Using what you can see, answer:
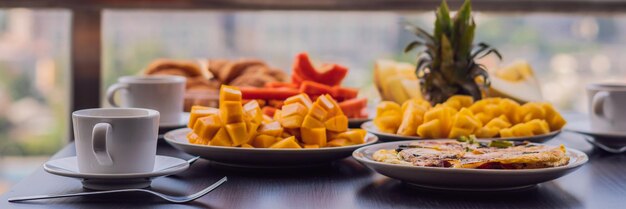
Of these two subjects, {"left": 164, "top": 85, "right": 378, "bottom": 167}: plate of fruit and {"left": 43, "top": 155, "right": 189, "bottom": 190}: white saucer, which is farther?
{"left": 164, "top": 85, "right": 378, "bottom": 167}: plate of fruit

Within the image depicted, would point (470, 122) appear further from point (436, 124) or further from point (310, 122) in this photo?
point (310, 122)

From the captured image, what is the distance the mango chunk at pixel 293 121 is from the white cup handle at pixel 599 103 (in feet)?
2.31

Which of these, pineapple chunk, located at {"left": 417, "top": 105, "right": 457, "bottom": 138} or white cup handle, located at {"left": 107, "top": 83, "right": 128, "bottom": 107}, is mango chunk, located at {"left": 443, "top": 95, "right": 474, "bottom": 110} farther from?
white cup handle, located at {"left": 107, "top": 83, "right": 128, "bottom": 107}

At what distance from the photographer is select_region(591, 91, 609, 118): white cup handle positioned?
6.17 feet

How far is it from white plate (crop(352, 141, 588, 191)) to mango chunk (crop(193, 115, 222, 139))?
0.30 m

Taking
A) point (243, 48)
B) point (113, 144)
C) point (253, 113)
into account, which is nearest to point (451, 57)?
point (253, 113)

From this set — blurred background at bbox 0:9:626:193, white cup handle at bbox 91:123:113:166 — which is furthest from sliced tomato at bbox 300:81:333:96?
blurred background at bbox 0:9:626:193

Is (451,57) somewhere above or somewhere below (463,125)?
above

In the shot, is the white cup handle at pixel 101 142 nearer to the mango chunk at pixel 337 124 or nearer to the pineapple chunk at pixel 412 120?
the mango chunk at pixel 337 124

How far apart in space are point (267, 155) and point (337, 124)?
6.4 inches

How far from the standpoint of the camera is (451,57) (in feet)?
6.96

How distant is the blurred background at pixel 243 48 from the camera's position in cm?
305

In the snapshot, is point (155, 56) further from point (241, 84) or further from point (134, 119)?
point (134, 119)

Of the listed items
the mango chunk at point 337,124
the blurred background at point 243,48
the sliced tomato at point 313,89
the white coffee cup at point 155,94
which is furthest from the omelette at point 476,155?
the blurred background at point 243,48
